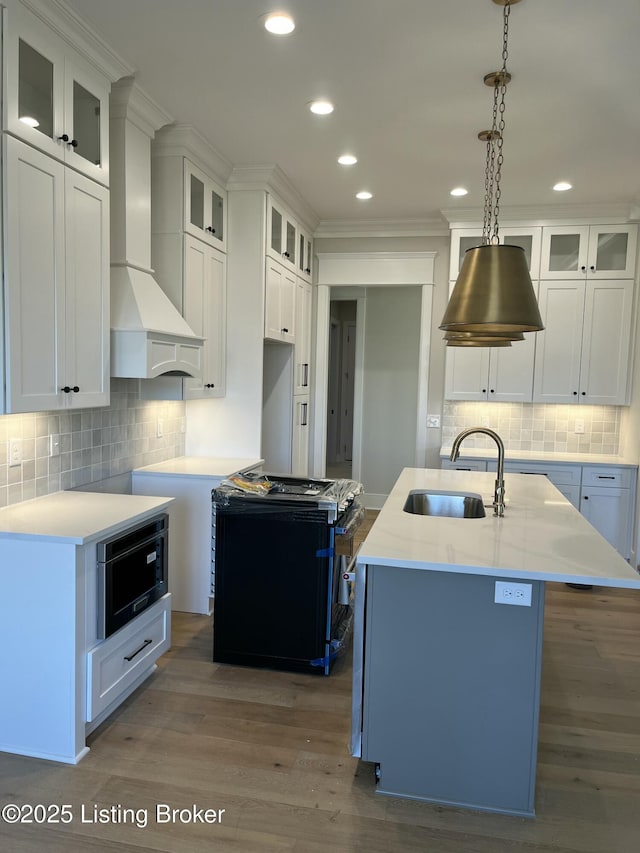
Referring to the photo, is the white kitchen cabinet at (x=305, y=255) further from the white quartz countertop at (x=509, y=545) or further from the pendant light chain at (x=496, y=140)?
the white quartz countertop at (x=509, y=545)

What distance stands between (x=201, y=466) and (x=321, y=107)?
2300mm

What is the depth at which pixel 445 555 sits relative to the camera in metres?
2.11

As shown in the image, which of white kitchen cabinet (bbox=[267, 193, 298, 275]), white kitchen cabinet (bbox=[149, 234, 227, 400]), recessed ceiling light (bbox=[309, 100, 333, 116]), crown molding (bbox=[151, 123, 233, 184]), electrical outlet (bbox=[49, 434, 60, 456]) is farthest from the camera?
white kitchen cabinet (bbox=[267, 193, 298, 275])

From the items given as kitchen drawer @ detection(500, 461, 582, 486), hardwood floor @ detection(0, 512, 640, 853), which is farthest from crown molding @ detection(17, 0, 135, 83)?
kitchen drawer @ detection(500, 461, 582, 486)

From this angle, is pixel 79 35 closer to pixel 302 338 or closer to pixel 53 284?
pixel 53 284

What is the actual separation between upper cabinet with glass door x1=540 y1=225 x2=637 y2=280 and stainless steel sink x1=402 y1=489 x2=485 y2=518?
2.81 m

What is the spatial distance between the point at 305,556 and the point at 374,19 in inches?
94.2

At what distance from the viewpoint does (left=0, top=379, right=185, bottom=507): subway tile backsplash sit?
2797mm

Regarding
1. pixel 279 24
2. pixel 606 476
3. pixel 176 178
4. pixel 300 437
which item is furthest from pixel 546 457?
pixel 279 24

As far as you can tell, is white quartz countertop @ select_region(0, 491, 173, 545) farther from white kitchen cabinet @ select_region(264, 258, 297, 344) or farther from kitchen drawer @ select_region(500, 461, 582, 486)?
kitchen drawer @ select_region(500, 461, 582, 486)

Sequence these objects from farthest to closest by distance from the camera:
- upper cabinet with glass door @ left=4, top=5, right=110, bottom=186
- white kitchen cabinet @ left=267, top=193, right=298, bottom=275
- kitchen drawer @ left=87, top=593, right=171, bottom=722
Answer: white kitchen cabinet @ left=267, top=193, right=298, bottom=275
kitchen drawer @ left=87, top=593, right=171, bottom=722
upper cabinet with glass door @ left=4, top=5, right=110, bottom=186

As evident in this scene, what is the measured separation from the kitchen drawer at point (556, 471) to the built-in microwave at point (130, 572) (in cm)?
306

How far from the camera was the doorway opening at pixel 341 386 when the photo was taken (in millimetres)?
9180

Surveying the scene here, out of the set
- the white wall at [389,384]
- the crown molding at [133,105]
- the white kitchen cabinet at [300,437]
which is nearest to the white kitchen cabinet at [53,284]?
the crown molding at [133,105]
